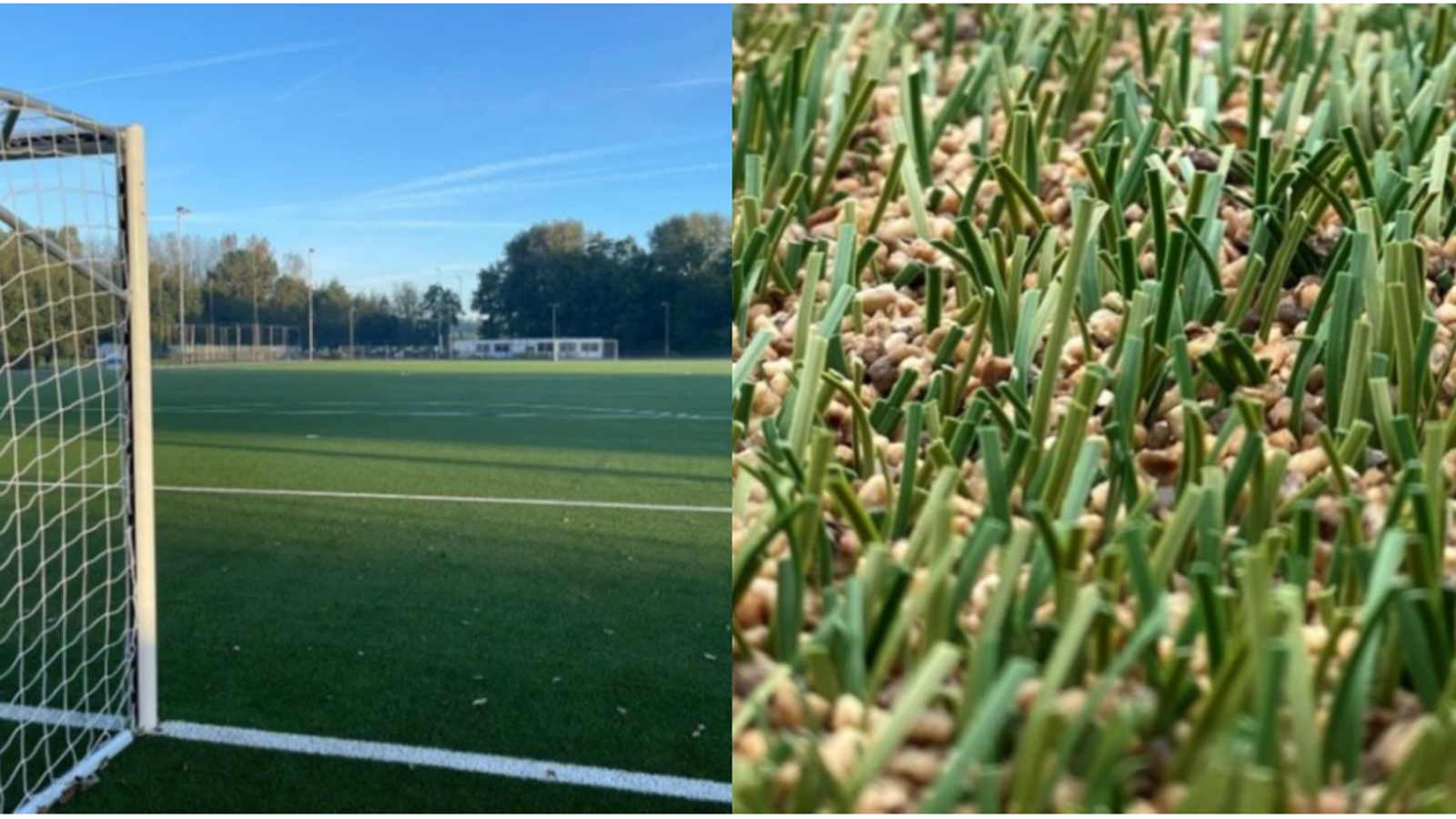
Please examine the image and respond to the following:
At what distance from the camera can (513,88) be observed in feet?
27.1

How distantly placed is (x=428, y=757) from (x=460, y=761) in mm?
63

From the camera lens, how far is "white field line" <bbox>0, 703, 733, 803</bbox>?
2199 millimetres

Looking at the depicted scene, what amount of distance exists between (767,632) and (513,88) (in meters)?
7.73

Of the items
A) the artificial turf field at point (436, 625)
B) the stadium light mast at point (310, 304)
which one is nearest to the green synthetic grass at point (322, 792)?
the artificial turf field at point (436, 625)

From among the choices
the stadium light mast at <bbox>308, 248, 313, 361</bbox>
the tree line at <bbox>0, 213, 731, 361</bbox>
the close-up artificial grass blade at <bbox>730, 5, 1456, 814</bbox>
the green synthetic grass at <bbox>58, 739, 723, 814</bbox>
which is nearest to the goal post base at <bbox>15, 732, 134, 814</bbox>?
the green synthetic grass at <bbox>58, 739, 723, 814</bbox>

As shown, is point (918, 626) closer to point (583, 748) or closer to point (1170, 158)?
point (1170, 158)

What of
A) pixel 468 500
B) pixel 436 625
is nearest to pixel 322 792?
pixel 436 625

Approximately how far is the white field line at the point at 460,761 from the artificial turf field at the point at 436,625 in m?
0.03

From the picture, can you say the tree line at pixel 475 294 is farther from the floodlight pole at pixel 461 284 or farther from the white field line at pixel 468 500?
the white field line at pixel 468 500

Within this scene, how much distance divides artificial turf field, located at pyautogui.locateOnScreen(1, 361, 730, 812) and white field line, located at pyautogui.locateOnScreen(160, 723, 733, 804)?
1.2 inches

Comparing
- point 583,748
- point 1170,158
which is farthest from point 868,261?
point 583,748

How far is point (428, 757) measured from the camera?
2303 millimetres

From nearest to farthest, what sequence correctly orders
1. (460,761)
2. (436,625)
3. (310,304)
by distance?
(460,761) → (436,625) → (310,304)

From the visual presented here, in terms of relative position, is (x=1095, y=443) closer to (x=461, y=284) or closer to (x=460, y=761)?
(x=460, y=761)
